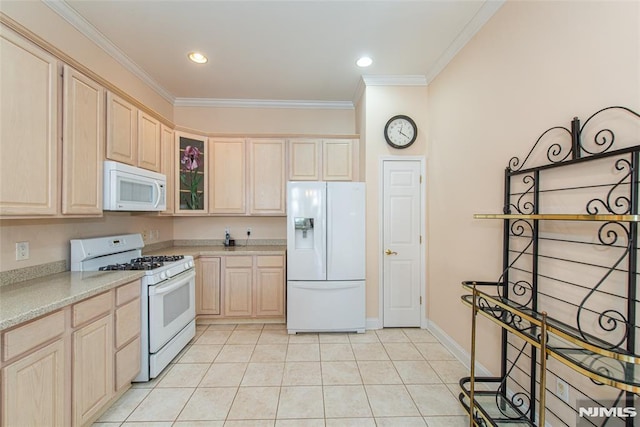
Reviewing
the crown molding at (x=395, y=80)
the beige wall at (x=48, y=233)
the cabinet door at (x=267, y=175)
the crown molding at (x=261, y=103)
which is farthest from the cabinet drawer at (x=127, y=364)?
the crown molding at (x=395, y=80)

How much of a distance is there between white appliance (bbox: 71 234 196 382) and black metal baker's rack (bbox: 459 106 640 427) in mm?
2411

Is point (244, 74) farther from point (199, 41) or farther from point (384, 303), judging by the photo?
point (384, 303)

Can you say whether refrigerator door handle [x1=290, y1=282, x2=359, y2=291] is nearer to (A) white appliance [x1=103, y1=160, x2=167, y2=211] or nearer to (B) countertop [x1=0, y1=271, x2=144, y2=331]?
(B) countertop [x1=0, y1=271, x2=144, y2=331]

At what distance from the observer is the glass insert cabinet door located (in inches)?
134

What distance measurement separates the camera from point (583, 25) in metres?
1.40

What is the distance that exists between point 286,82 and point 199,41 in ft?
3.53

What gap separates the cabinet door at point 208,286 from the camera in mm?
3330

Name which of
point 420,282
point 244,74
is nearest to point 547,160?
point 420,282

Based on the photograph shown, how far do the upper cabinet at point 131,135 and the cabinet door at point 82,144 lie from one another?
0.31 ft

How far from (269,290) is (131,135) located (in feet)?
7.32

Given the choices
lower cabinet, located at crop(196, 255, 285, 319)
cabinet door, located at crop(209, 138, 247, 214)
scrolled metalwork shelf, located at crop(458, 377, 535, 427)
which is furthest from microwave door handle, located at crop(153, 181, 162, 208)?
scrolled metalwork shelf, located at crop(458, 377, 535, 427)

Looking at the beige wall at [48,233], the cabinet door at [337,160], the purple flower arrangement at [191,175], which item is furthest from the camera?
the cabinet door at [337,160]

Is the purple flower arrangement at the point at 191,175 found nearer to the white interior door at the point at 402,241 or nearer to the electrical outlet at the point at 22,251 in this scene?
the electrical outlet at the point at 22,251

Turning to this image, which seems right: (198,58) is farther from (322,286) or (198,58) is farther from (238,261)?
(322,286)
